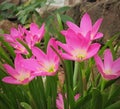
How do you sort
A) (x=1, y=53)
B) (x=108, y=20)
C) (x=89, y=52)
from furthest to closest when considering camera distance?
(x=108, y=20)
(x=1, y=53)
(x=89, y=52)

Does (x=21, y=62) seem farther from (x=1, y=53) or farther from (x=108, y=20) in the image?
(x=108, y=20)

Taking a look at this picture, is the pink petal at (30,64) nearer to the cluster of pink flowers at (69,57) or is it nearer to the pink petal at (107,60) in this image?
the cluster of pink flowers at (69,57)

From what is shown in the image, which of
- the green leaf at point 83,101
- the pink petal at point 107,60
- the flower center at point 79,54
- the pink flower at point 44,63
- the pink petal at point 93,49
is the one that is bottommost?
the green leaf at point 83,101

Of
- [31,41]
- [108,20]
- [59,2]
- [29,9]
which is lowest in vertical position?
[59,2]

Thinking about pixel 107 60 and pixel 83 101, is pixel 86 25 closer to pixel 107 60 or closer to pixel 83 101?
pixel 107 60

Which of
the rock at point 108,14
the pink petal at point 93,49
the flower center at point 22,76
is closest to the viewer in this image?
the pink petal at point 93,49

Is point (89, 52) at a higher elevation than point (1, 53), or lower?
higher

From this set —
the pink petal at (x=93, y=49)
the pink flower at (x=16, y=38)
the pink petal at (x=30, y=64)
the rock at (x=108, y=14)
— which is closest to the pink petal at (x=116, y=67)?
the pink petal at (x=93, y=49)

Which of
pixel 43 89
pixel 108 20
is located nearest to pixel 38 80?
pixel 43 89
